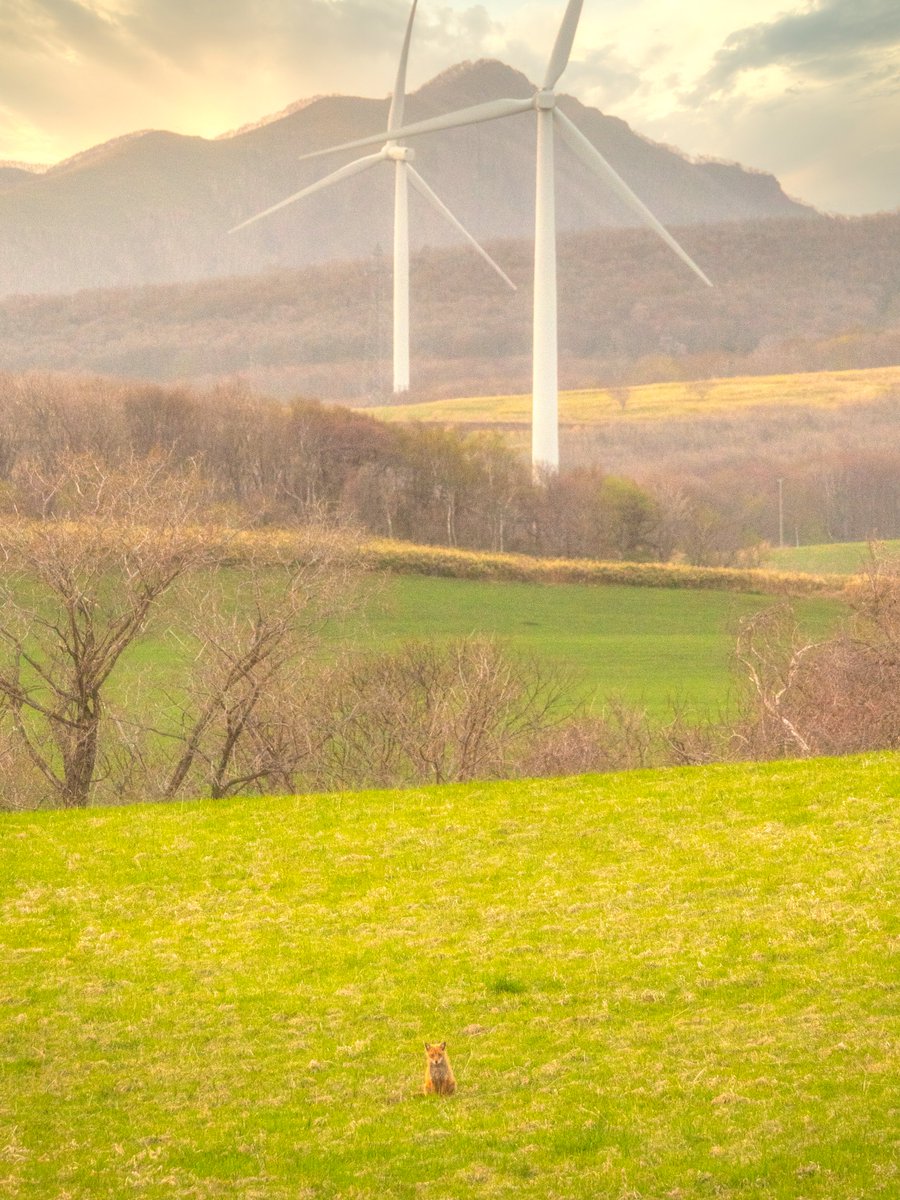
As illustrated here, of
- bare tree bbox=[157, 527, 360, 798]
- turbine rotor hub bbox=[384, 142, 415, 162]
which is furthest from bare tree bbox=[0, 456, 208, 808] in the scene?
turbine rotor hub bbox=[384, 142, 415, 162]

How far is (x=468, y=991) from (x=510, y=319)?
142 meters

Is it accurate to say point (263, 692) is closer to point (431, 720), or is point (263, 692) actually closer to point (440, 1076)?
point (431, 720)

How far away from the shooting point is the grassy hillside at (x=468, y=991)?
9.26m

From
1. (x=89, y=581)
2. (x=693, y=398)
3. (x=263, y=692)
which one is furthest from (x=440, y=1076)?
(x=693, y=398)

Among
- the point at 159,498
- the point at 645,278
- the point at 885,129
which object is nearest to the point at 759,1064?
the point at 159,498

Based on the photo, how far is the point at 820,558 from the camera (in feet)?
242

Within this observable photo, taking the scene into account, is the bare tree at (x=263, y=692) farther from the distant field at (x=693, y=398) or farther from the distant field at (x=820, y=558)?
the distant field at (x=693, y=398)

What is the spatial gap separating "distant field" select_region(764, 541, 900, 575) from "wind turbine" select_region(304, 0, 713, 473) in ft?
46.7

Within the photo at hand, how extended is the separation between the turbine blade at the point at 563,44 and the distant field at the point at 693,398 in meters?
51.0

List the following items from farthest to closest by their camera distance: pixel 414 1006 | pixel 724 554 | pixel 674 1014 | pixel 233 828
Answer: pixel 724 554
pixel 233 828
pixel 414 1006
pixel 674 1014

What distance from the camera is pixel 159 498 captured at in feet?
98.6

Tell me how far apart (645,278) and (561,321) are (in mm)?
12529

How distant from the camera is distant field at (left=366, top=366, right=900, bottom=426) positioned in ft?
374

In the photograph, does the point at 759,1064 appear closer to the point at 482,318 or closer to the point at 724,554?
the point at 724,554
